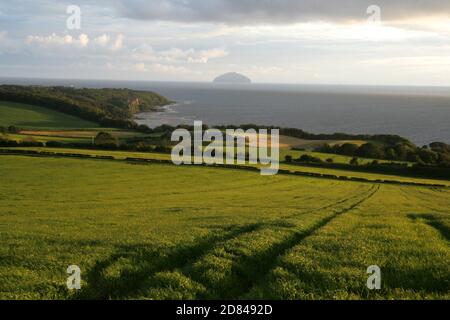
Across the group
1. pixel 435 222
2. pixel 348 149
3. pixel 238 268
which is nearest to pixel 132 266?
pixel 238 268

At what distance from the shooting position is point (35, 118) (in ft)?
495

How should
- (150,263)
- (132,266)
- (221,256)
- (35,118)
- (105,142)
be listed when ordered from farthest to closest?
1. (35,118)
2. (105,142)
3. (221,256)
4. (150,263)
5. (132,266)

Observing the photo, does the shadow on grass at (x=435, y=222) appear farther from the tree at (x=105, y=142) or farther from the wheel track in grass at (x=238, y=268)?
the tree at (x=105, y=142)

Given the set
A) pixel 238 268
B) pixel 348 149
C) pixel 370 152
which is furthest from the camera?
pixel 348 149

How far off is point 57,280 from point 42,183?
43.4 metres

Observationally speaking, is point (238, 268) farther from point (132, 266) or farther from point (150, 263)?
point (132, 266)

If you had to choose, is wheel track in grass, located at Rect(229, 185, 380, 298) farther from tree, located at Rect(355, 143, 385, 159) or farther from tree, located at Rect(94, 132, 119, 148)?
tree, located at Rect(355, 143, 385, 159)

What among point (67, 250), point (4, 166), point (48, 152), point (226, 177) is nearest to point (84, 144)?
point (48, 152)

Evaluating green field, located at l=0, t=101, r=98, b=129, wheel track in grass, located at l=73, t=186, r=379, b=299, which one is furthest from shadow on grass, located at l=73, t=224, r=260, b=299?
green field, located at l=0, t=101, r=98, b=129

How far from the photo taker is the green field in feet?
449

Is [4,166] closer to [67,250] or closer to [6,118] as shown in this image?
Answer: [67,250]

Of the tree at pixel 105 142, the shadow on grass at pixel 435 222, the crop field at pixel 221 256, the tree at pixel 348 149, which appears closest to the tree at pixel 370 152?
the tree at pixel 348 149

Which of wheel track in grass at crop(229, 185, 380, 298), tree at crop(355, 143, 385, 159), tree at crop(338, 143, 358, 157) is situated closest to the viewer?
wheel track in grass at crop(229, 185, 380, 298)

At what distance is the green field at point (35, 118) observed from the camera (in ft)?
449
